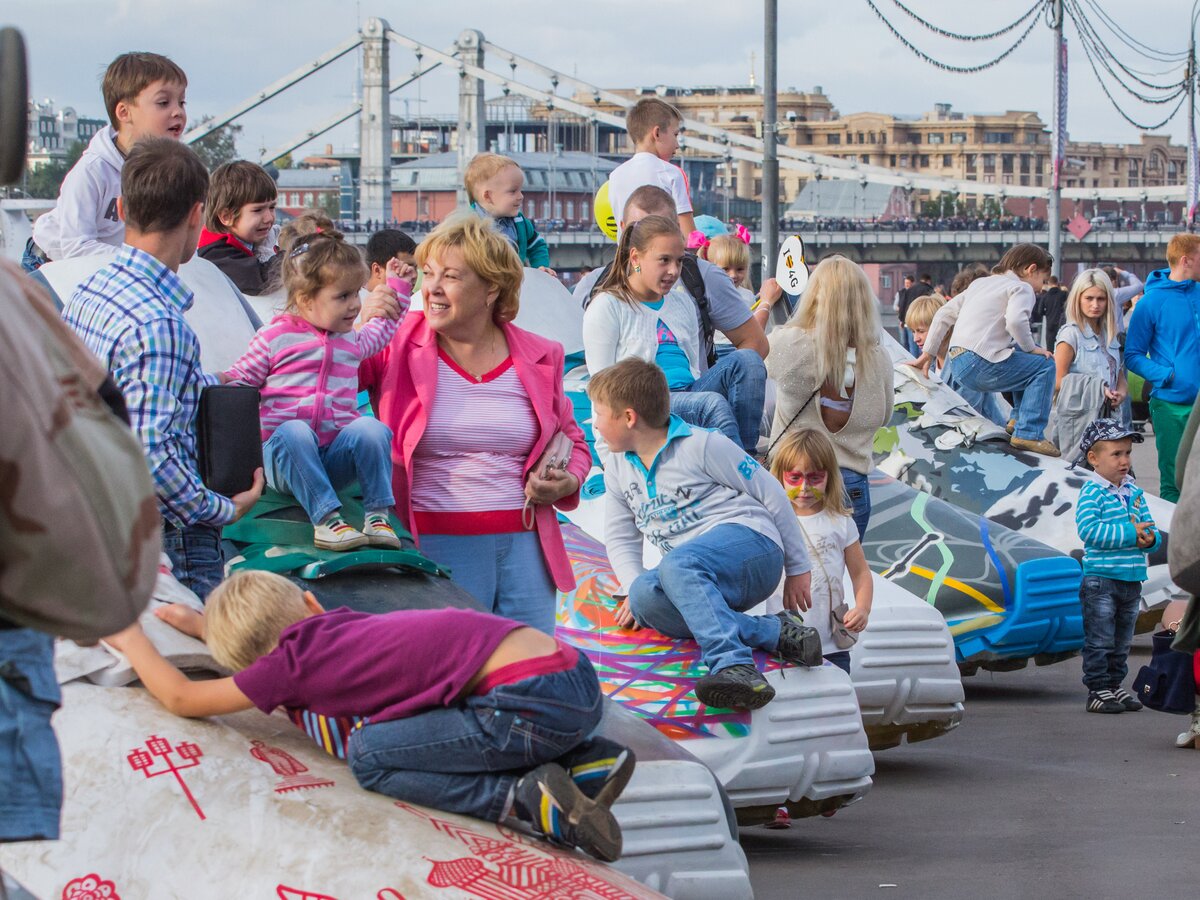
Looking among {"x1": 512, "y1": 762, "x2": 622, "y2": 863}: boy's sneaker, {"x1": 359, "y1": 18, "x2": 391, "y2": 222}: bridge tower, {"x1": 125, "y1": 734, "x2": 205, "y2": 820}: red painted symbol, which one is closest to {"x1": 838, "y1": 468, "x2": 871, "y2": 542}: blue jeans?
{"x1": 512, "y1": 762, "x2": 622, "y2": 863}: boy's sneaker

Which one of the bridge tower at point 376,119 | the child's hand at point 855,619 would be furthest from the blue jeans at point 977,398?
the bridge tower at point 376,119

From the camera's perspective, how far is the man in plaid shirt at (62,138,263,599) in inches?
157

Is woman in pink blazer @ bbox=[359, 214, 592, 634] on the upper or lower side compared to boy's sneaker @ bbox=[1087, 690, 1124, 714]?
upper

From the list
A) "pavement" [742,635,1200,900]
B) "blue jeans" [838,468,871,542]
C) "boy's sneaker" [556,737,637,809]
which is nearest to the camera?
"boy's sneaker" [556,737,637,809]

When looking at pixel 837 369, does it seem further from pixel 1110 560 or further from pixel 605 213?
pixel 1110 560

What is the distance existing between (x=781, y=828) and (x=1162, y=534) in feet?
14.0

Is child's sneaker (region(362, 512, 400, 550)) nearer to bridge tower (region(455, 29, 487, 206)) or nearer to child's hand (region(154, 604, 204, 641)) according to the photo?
child's hand (region(154, 604, 204, 641))

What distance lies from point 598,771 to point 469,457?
1.43m

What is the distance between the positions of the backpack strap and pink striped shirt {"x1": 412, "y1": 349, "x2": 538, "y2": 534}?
205 cm

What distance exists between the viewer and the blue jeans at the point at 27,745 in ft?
8.16

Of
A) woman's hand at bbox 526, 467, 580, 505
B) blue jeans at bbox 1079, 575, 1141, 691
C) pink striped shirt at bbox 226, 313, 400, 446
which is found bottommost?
blue jeans at bbox 1079, 575, 1141, 691

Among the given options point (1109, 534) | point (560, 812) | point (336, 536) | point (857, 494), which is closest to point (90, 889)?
point (560, 812)

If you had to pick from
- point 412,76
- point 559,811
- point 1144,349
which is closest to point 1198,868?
point 559,811

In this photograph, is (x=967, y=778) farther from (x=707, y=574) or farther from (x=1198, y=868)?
(x=707, y=574)
